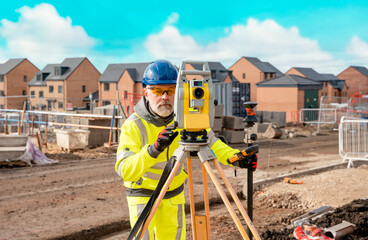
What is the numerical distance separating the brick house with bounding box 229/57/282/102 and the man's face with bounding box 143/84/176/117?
6076 centimetres

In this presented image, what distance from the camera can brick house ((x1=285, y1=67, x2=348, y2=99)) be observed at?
65375 millimetres

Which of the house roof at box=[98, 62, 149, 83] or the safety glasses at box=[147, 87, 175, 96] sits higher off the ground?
the house roof at box=[98, 62, 149, 83]

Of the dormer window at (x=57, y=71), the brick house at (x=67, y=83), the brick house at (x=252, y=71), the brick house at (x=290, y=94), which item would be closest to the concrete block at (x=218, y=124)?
the brick house at (x=290, y=94)

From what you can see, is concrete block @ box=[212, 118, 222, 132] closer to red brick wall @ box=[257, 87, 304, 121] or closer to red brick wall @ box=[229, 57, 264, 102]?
red brick wall @ box=[257, 87, 304, 121]

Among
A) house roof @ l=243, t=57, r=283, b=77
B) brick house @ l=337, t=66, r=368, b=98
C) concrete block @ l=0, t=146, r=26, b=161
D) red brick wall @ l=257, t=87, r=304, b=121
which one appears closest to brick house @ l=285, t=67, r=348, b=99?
house roof @ l=243, t=57, r=283, b=77

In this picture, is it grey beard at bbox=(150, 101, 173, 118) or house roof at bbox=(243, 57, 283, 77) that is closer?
grey beard at bbox=(150, 101, 173, 118)

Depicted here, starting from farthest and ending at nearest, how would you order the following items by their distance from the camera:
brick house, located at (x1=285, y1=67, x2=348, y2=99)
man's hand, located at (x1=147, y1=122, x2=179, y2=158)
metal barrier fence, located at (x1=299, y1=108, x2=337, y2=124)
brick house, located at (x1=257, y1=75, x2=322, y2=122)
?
brick house, located at (x1=285, y1=67, x2=348, y2=99) → brick house, located at (x1=257, y1=75, x2=322, y2=122) → metal barrier fence, located at (x1=299, y1=108, x2=337, y2=124) → man's hand, located at (x1=147, y1=122, x2=179, y2=158)

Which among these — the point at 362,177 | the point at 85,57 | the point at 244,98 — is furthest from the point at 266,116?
the point at 85,57

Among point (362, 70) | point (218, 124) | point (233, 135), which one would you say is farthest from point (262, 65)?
point (218, 124)

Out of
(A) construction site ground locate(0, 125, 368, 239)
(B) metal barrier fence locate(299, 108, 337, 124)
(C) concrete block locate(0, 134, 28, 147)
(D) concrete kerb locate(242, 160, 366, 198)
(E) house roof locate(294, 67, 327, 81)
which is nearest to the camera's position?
(A) construction site ground locate(0, 125, 368, 239)

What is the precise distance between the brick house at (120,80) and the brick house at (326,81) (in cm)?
2490

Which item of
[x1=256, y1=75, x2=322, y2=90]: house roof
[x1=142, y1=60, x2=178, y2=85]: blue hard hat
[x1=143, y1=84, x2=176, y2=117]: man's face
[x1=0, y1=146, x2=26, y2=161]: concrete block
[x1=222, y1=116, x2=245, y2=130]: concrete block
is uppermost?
[x1=256, y1=75, x2=322, y2=90]: house roof

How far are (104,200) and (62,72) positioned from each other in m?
55.6

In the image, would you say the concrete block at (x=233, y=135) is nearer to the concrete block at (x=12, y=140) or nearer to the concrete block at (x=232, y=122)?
the concrete block at (x=232, y=122)
